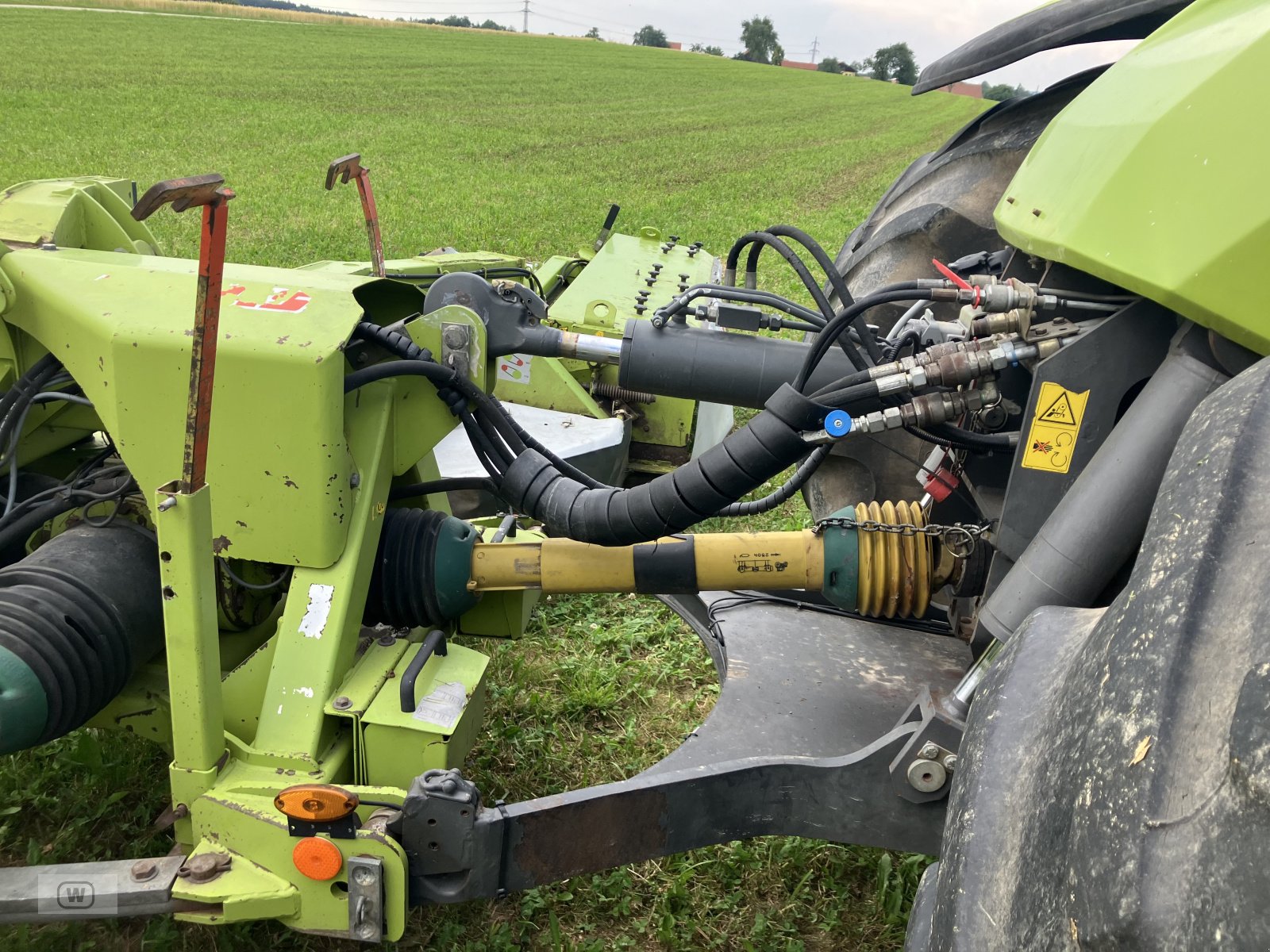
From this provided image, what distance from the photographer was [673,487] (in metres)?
2.02

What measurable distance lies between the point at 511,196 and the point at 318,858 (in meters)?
10.4

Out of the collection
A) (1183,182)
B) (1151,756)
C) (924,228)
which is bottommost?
(1151,756)

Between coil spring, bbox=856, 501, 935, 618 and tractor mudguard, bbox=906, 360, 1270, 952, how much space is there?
0.95 meters

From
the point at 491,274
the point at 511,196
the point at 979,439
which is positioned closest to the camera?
the point at 979,439

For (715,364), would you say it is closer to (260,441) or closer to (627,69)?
(260,441)

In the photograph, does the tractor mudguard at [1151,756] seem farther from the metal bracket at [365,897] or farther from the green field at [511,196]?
the green field at [511,196]

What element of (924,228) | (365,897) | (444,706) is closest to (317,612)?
(444,706)

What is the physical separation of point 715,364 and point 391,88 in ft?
78.4

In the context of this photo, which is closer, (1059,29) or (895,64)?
(1059,29)

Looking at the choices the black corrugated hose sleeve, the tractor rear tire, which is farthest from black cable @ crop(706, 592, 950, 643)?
the black corrugated hose sleeve

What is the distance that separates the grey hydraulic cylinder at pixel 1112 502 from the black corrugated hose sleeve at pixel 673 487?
439 millimetres

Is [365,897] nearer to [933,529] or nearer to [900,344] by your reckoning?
[933,529]

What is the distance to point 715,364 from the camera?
7.25 feet

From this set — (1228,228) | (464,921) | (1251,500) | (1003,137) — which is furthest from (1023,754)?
(1003,137)
